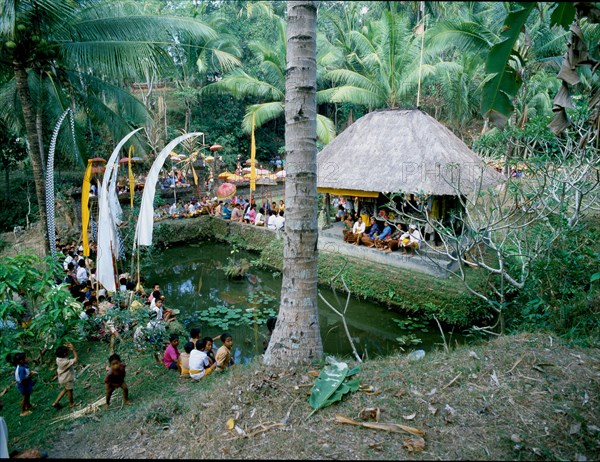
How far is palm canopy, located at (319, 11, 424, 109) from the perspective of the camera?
50.8 feet

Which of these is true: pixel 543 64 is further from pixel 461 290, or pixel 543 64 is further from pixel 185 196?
pixel 185 196

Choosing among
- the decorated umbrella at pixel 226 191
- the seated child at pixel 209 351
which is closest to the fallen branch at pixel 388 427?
the seated child at pixel 209 351

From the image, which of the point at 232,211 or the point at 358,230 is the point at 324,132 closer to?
the point at 232,211

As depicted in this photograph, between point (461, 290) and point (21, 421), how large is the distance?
820 cm

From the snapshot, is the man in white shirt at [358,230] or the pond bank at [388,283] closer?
the pond bank at [388,283]

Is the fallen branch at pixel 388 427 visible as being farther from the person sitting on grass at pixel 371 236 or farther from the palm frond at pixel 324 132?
the palm frond at pixel 324 132

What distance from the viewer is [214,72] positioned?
87.2 feet

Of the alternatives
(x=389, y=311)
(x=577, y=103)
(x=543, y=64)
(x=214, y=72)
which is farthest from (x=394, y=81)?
(x=214, y=72)

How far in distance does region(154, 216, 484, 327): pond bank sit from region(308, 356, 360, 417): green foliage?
11.7 feet

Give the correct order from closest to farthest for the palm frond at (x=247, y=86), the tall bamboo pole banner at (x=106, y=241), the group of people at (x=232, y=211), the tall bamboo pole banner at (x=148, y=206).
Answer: the tall bamboo pole banner at (x=148, y=206), the tall bamboo pole banner at (x=106, y=241), the group of people at (x=232, y=211), the palm frond at (x=247, y=86)

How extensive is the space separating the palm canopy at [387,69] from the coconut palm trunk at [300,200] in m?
11.6

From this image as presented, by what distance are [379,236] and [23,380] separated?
29.1 ft

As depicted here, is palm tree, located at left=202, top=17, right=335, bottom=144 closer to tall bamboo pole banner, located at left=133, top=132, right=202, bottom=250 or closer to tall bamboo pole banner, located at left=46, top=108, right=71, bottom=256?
tall bamboo pole banner, located at left=46, top=108, right=71, bottom=256

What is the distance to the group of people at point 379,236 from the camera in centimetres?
1117
